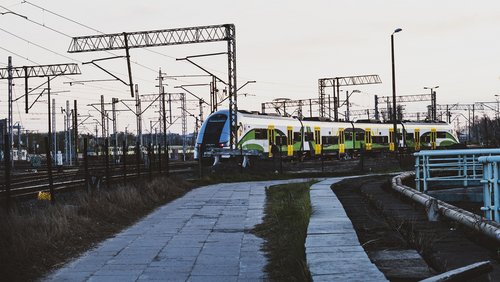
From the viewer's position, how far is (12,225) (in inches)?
328

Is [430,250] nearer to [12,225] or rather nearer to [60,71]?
[12,225]

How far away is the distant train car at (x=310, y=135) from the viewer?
117ft

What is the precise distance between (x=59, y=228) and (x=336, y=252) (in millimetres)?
4858

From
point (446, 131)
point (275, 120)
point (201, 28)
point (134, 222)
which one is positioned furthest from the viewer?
point (446, 131)

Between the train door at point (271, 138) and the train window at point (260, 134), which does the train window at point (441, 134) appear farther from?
the train window at point (260, 134)

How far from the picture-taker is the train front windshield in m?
35.6

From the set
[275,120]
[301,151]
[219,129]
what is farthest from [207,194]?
[301,151]

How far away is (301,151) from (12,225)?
34.5 metres

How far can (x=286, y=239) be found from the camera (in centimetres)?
856

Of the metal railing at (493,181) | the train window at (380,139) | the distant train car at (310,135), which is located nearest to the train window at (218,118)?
the distant train car at (310,135)

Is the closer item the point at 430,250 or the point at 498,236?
the point at 430,250

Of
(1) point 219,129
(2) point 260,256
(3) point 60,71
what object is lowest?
(2) point 260,256

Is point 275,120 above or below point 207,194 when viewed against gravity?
above

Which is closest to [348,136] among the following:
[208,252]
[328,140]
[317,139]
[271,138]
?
[328,140]
